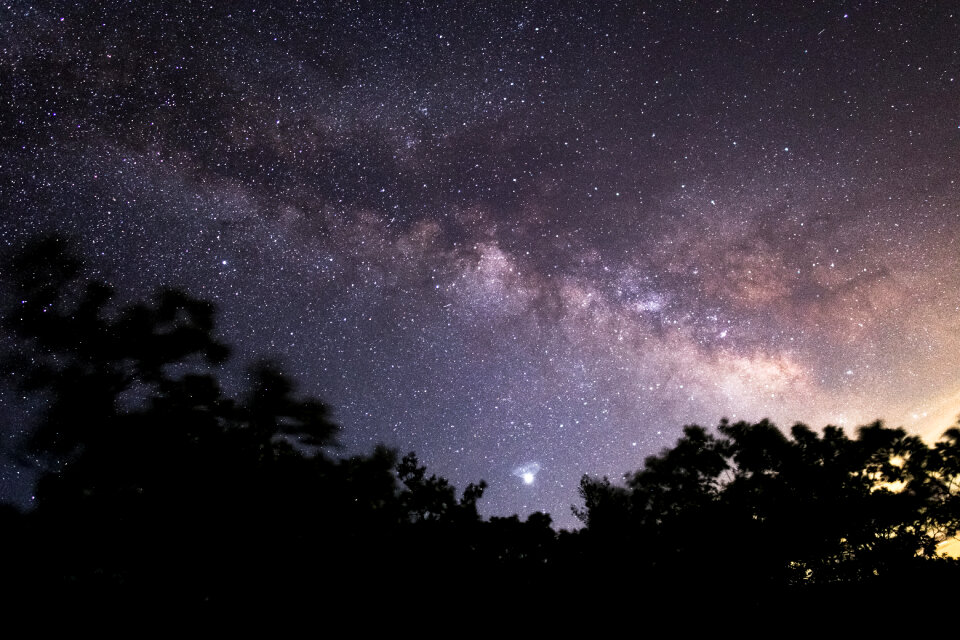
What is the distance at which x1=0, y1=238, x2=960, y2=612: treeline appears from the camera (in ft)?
16.4

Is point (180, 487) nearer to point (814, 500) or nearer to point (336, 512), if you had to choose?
point (336, 512)

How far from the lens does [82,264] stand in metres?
10.7

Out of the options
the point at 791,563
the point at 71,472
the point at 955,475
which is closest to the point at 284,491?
the point at 71,472

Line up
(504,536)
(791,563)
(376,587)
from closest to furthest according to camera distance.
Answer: (376,587)
(504,536)
(791,563)

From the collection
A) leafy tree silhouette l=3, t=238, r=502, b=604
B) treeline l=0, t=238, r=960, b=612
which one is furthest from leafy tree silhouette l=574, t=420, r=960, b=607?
leafy tree silhouette l=3, t=238, r=502, b=604

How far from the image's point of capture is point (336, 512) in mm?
6320

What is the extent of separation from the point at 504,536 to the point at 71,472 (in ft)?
24.5

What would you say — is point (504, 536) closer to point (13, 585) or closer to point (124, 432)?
point (13, 585)

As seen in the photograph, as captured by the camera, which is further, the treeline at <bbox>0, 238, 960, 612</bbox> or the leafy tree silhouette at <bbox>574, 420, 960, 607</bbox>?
the leafy tree silhouette at <bbox>574, 420, 960, 607</bbox>

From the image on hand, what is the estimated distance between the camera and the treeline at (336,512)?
4992 millimetres

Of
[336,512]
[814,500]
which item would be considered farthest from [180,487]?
[814,500]

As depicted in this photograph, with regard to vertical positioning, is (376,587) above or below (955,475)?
below

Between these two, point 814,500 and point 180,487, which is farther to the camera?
point 814,500

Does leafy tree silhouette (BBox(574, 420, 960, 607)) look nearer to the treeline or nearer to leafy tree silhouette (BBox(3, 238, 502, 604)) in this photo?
the treeline
